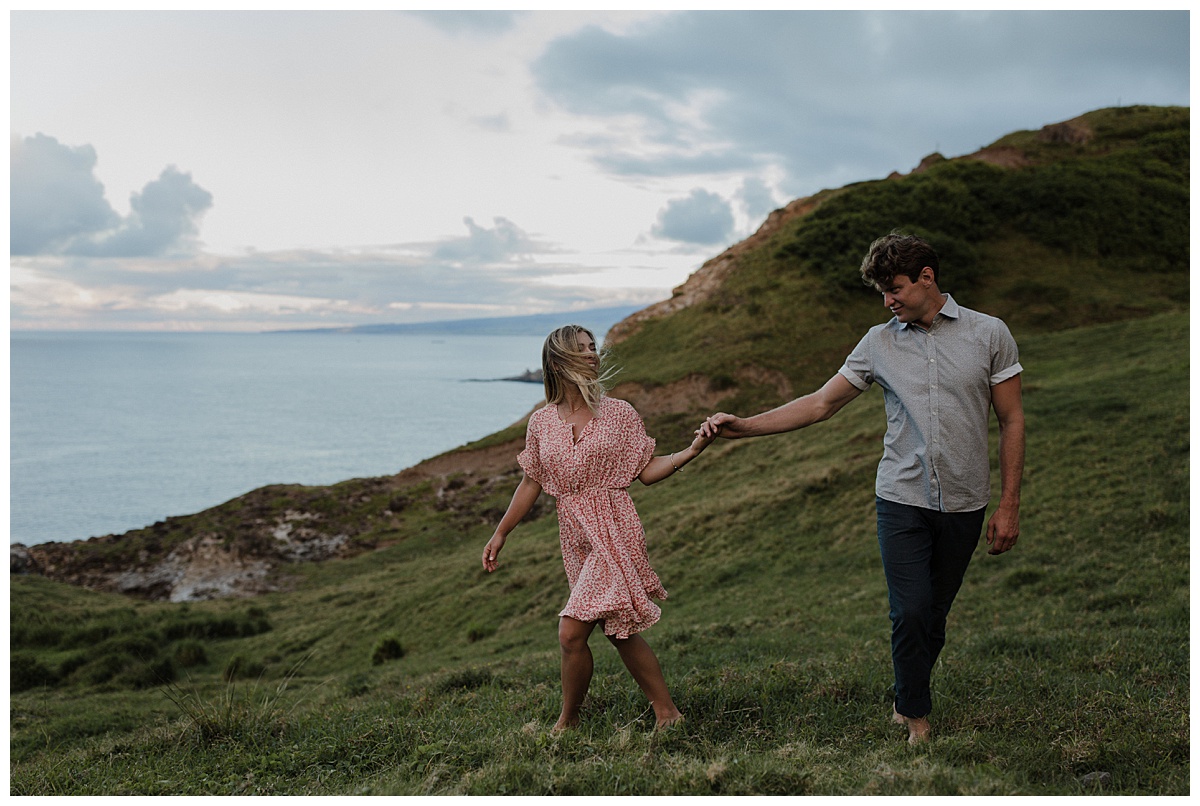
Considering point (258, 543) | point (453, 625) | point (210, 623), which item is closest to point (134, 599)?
point (258, 543)

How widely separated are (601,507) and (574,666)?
0.80 metres

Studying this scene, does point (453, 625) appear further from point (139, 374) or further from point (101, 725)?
point (139, 374)

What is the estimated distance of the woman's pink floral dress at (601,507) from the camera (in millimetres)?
4125

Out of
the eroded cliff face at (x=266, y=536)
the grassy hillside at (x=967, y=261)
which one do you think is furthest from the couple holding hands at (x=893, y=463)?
the grassy hillside at (x=967, y=261)

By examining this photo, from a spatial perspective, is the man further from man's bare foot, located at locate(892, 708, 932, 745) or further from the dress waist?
the dress waist

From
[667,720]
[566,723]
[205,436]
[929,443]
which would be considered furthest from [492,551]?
[205,436]

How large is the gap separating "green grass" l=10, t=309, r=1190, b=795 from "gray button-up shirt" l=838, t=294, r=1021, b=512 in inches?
45.1

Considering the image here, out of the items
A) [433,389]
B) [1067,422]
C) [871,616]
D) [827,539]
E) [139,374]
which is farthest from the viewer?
[139,374]

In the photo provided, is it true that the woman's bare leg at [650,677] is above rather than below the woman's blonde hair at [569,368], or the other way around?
below

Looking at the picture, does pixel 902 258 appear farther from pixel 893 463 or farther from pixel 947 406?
pixel 893 463

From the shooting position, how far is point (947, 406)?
3971 mm

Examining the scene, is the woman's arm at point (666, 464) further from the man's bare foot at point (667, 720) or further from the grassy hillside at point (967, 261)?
the grassy hillside at point (967, 261)

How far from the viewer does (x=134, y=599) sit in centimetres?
2473
